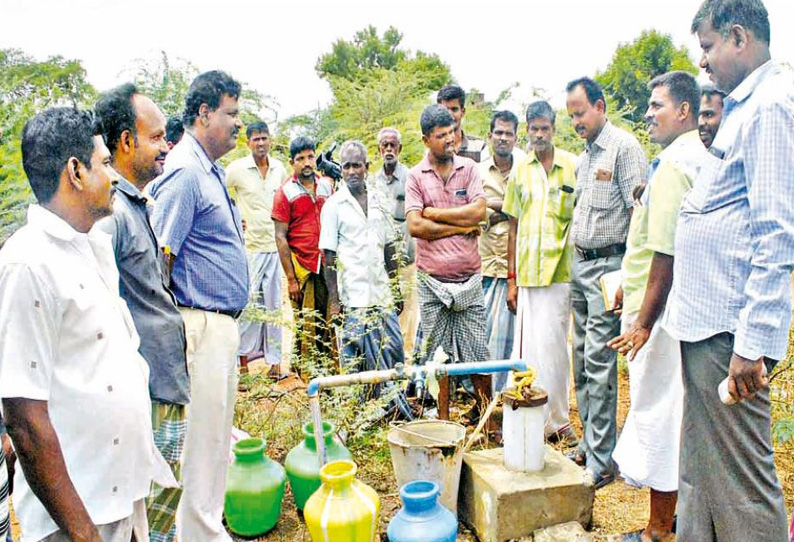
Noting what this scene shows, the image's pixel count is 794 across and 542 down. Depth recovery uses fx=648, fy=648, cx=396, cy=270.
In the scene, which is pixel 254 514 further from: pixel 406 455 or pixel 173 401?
pixel 173 401

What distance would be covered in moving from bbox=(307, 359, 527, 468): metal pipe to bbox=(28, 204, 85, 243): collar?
1.51m

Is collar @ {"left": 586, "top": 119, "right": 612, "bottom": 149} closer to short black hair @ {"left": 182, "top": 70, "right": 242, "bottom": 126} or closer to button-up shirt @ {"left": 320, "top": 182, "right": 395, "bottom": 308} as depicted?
button-up shirt @ {"left": 320, "top": 182, "right": 395, "bottom": 308}

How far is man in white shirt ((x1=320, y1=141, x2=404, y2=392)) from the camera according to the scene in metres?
4.51

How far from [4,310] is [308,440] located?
214cm

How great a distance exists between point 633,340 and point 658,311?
0.56 feet

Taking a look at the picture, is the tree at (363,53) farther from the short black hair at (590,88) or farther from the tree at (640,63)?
the short black hair at (590,88)

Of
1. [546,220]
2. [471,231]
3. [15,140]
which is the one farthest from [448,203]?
[15,140]

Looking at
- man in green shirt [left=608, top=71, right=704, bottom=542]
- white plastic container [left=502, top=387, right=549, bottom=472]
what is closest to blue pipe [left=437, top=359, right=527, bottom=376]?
white plastic container [left=502, top=387, right=549, bottom=472]

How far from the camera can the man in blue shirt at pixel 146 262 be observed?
232 cm

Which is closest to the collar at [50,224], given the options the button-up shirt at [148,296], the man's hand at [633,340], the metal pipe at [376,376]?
the button-up shirt at [148,296]

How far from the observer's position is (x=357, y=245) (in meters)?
4.57

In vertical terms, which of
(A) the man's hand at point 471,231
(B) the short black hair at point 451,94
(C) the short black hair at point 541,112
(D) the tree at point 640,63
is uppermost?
(D) the tree at point 640,63

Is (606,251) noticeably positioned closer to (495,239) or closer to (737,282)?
(495,239)

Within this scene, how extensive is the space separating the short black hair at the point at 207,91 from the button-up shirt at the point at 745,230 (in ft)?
6.50
